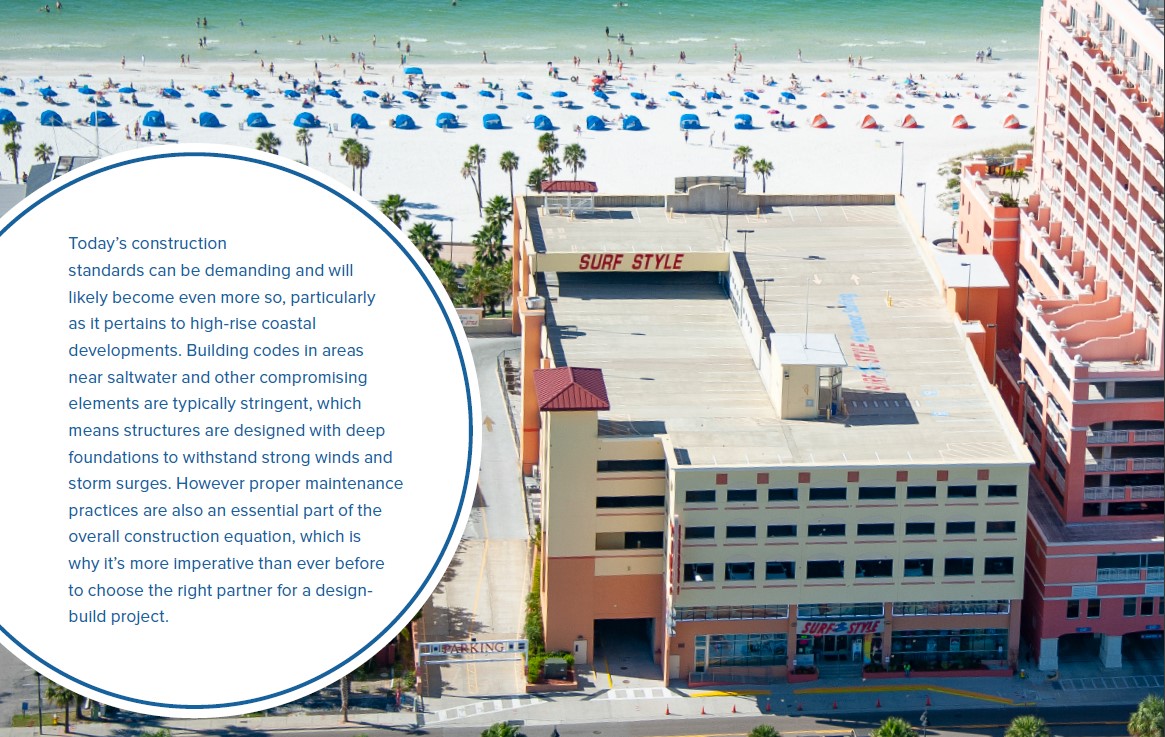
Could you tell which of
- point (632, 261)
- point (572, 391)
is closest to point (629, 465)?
point (572, 391)

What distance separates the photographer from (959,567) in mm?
115812

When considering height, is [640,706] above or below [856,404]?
below

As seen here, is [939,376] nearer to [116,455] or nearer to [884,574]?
[884,574]

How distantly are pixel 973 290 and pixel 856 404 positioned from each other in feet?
49.1

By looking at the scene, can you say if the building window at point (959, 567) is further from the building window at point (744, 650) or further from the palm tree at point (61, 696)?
the palm tree at point (61, 696)

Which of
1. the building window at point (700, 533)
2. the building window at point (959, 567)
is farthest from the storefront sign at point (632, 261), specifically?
the building window at point (959, 567)

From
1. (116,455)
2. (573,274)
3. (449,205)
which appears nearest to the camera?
(116,455)

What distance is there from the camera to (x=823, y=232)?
486 feet

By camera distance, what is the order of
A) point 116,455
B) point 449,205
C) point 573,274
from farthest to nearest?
point 449,205 < point 573,274 < point 116,455

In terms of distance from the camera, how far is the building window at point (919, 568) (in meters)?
116

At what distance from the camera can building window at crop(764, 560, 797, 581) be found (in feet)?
377

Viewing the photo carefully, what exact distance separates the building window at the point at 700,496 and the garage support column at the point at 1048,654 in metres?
20.4

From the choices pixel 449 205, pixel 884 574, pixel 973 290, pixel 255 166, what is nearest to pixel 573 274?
pixel 973 290

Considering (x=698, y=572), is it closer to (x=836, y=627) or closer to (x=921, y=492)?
(x=836, y=627)
